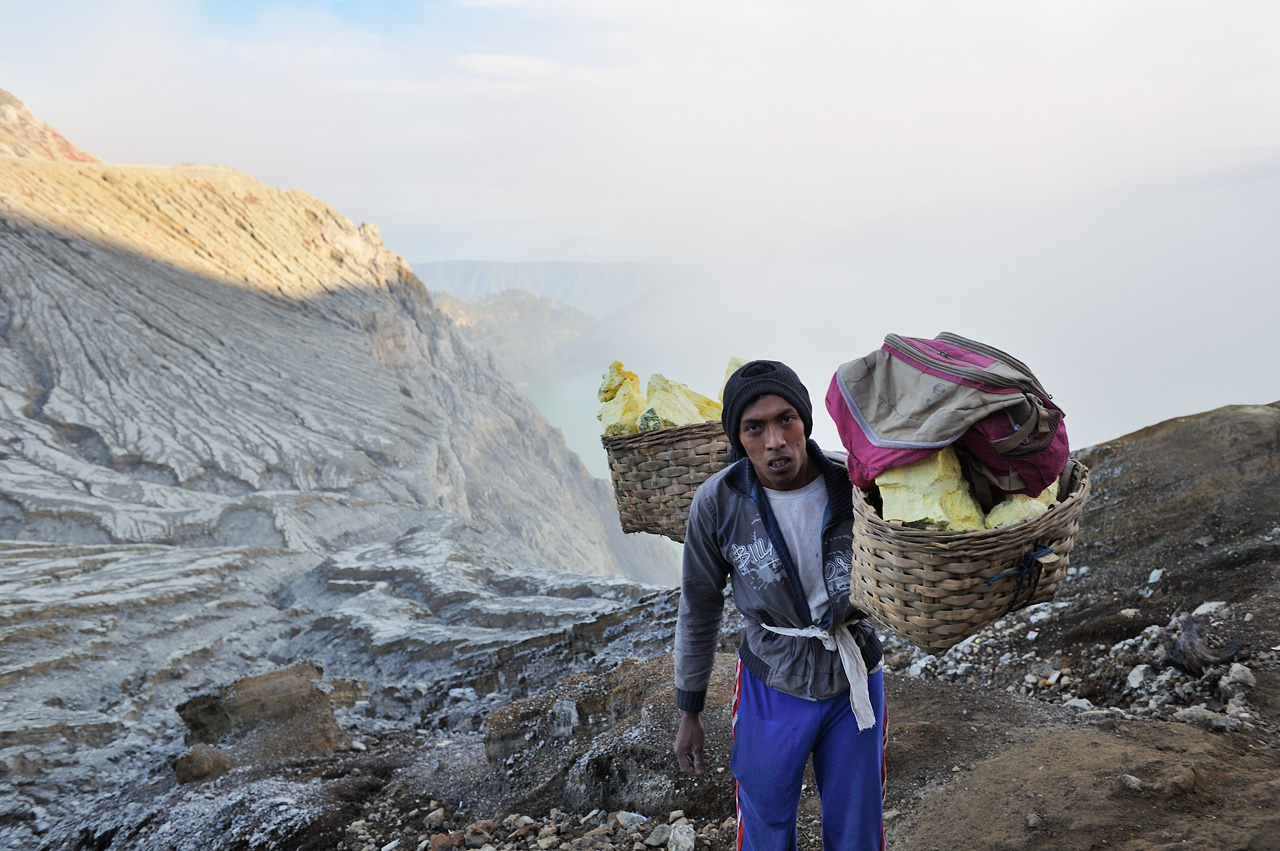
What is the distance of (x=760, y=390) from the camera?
193 centimetres

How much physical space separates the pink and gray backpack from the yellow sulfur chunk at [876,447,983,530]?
3 centimetres

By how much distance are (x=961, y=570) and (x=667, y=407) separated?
118 cm

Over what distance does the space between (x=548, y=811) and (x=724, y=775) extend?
0.95m

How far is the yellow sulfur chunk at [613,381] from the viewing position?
2.73 m

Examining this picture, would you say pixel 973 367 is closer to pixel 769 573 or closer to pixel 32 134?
pixel 769 573

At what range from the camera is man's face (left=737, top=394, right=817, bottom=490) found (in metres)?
1.93

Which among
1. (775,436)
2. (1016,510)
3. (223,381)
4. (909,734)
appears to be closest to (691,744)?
(775,436)

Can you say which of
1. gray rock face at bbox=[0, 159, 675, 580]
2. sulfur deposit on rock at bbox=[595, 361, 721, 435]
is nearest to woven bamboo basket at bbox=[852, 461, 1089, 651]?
sulfur deposit on rock at bbox=[595, 361, 721, 435]

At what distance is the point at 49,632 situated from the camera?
7.16 metres

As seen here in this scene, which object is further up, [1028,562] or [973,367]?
[973,367]

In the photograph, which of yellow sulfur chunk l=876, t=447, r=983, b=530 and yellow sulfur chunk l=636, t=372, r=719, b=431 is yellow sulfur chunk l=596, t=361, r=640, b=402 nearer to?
yellow sulfur chunk l=636, t=372, r=719, b=431

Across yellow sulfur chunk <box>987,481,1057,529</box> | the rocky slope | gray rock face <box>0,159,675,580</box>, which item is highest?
gray rock face <box>0,159,675,580</box>

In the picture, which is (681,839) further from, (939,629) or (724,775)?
(939,629)

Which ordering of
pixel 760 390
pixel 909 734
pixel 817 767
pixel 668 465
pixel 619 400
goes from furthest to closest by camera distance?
pixel 909 734 < pixel 619 400 < pixel 668 465 < pixel 817 767 < pixel 760 390
